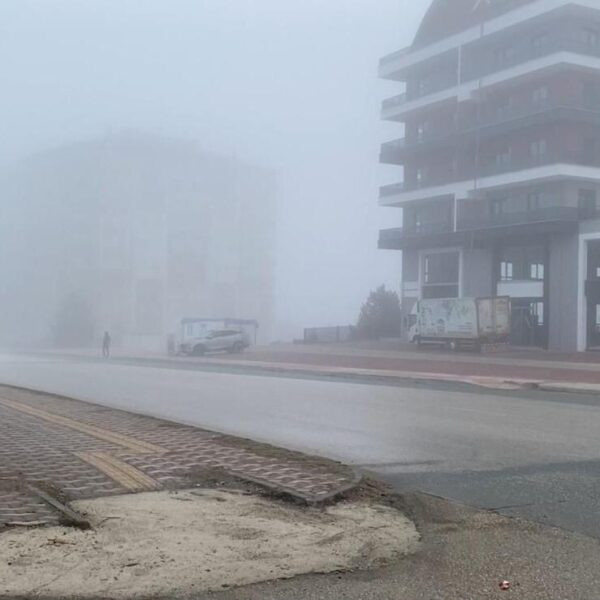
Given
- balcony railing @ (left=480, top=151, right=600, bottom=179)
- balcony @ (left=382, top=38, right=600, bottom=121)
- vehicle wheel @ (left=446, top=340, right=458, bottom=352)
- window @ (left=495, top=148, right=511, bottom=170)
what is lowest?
vehicle wheel @ (left=446, top=340, right=458, bottom=352)

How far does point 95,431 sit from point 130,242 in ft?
175

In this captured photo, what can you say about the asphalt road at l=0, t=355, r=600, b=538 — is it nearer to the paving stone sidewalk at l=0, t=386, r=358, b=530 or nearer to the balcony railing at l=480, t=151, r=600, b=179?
the paving stone sidewalk at l=0, t=386, r=358, b=530

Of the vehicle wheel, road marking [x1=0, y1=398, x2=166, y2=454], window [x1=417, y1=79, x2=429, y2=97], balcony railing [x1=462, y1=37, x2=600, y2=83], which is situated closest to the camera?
road marking [x1=0, y1=398, x2=166, y2=454]

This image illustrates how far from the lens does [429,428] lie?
37.2 ft

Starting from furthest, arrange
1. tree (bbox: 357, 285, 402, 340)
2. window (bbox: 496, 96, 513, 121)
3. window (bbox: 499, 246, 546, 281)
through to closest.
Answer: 1. tree (bbox: 357, 285, 402, 340)
2. window (bbox: 496, 96, 513, 121)
3. window (bbox: 499, 246, 546, 281)

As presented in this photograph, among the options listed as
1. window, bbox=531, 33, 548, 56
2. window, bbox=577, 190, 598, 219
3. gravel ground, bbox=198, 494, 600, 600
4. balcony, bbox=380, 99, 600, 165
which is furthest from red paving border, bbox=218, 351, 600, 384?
gravel ground, bbox=198, 494, 600, 600

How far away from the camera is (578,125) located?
4141 cm

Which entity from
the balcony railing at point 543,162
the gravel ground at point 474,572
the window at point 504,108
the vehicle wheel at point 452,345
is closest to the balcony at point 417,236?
the balcony railing at point 543,162

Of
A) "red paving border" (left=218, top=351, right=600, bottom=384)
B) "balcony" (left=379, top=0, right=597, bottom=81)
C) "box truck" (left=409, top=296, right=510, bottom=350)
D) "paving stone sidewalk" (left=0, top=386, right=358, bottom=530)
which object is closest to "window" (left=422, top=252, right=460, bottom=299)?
"box truck" (left=409, top=296, right=510, bottom=350)

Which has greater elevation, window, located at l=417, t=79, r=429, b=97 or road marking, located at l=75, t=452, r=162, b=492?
window, located at l=417, t=79, r=429, b=97

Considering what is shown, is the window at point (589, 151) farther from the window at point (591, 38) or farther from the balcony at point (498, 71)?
the window at point (591, 38)

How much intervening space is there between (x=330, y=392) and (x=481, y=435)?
7.88 m

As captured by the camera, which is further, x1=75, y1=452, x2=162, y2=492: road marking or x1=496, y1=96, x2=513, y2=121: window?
x1=496, y1=96, x2=513, y2=121: window

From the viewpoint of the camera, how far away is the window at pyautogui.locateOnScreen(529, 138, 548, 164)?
41.8 m
